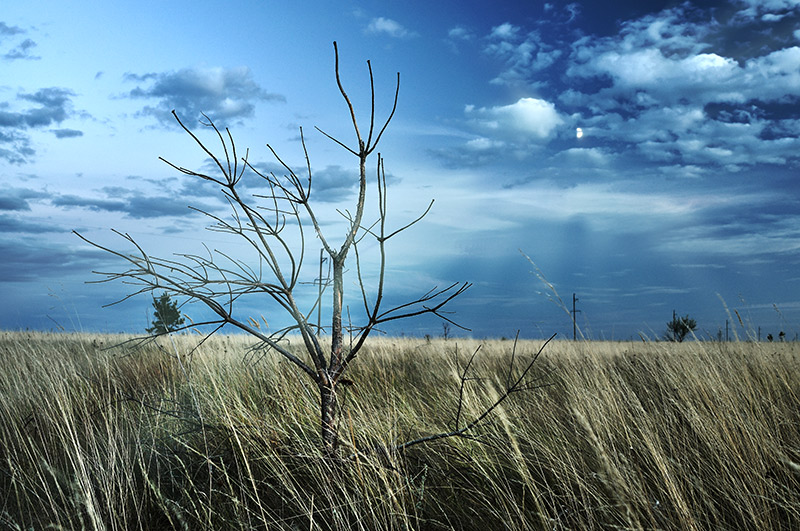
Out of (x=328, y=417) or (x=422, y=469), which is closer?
(x=328, y=417)

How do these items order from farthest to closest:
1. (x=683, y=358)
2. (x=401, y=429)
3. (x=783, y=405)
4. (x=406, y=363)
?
1. (x=406, y=363)
2. (x=683, y=358)
3. (x=783, y=405)
4. (x=401, y=429)

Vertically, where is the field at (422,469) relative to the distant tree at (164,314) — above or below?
below

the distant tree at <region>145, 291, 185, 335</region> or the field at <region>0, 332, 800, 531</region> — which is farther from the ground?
the distant tree at <region>145, 291, 185, 335</region>

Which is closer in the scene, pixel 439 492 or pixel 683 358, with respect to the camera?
pixel 439 492

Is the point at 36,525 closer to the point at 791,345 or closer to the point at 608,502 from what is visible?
the point at 608,502

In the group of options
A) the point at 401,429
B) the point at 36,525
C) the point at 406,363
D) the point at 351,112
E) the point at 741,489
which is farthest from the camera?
the point at 406,363

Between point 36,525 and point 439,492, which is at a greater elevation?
point 439,492

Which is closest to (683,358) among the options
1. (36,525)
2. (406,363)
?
(406,363)

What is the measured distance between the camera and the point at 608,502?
2568 millimetres

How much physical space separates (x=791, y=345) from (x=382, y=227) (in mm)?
8012

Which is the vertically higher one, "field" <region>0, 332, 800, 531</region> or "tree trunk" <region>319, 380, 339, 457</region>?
"tree trunk" <region>319, 380, 339, 457</region>

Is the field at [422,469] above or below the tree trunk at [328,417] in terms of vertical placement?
below

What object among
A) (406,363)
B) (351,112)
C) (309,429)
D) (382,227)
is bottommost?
(406,363)

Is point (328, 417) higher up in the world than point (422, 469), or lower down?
higher up
